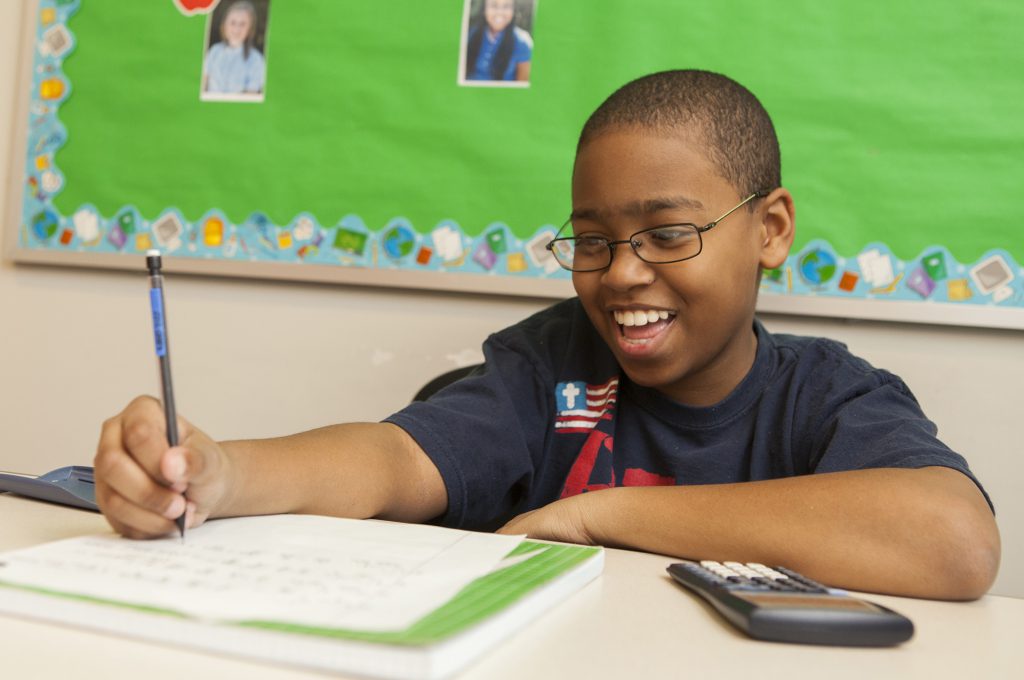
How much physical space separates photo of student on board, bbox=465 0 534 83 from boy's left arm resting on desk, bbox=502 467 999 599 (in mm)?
852

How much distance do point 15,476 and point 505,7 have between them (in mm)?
996

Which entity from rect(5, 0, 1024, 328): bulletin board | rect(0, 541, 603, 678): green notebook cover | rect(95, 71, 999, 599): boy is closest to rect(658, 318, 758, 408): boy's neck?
rect(95, 71, 999, 599): boy

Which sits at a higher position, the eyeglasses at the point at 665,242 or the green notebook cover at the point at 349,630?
the eyeglasses at the point at 665,242

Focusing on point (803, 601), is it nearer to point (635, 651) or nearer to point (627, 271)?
point (635, 651)

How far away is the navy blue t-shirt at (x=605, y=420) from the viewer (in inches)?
39.8

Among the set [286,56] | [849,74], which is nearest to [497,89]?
[286,56]

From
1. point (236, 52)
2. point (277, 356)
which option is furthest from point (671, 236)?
point (236, 52)

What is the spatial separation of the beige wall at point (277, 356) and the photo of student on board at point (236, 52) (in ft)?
1.09

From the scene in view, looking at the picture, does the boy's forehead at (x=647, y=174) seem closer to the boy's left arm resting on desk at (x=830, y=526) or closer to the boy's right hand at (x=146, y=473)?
the boy's left arm resting on desk at (x=830, y=526)

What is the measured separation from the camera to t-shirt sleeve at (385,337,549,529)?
994 mm

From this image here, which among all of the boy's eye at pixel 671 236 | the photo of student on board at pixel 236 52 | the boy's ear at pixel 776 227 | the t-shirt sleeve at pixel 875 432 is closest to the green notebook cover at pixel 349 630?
the t-shirt sleeve at pixel 875 432

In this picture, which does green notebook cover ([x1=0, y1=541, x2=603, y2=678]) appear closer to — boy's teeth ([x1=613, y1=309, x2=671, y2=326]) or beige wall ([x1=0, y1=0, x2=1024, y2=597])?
boy's teeth ([x1=613, y1=309, x2=671, y2=326])

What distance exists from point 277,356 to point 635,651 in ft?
3.99

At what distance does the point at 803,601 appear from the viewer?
1.77 feet
